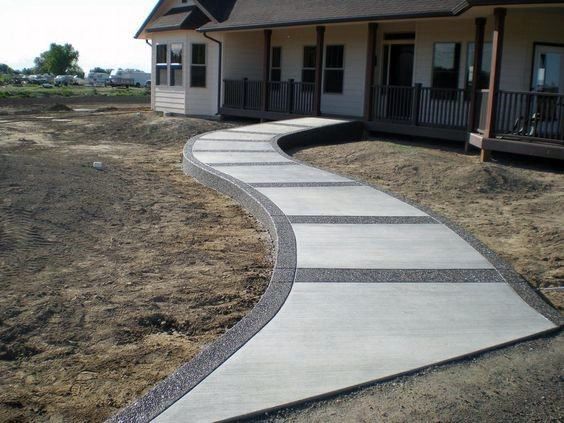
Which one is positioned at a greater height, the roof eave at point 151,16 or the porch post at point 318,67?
the roof eave at point 151,16

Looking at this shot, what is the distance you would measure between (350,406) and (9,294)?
3.54 metres

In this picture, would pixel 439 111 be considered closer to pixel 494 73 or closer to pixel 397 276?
pixel 494 73

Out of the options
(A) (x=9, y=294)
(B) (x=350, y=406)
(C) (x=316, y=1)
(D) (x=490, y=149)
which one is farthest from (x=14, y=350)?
(C) (x=316, y=1)

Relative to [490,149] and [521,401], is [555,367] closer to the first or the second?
[521,401]

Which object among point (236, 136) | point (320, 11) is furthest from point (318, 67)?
point (236, 136)

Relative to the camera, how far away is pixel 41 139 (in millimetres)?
19672

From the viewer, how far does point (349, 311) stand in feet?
16.9

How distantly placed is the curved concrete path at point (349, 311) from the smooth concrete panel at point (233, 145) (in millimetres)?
5367

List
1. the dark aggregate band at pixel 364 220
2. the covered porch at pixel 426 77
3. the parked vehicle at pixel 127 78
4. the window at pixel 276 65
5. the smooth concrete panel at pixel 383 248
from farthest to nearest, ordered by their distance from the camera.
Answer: the parked vehicle at pixel 127 78, the window at pixel 276 65, the covered porch at pixel 426 77, the dark aggregate band at pixel 364 220, the smooth concrete panel at pixel 383 248

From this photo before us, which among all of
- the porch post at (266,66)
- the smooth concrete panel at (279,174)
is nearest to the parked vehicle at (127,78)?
the porch post at (266,66)

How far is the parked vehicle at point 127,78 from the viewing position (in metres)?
85.5

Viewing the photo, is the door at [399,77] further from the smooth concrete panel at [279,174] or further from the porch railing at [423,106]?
the smooth concrete panel at [279,174]

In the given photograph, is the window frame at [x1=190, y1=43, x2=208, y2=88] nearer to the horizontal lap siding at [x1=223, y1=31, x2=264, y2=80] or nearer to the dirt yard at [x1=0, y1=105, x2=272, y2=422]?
the horizontal lap siding at [x1=223, y1=31, x2=264, y2=80]

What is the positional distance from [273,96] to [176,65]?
5.12 m
